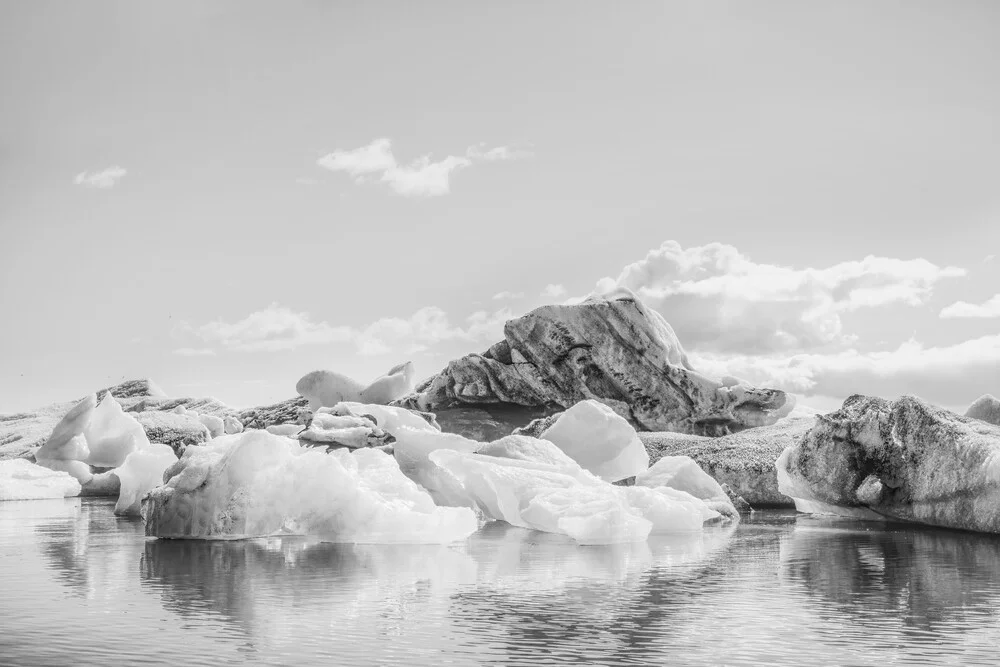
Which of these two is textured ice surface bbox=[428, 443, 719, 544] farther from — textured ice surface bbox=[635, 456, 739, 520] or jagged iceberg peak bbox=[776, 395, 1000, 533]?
jagged iceberg peak bbox=[776, 395, 1000, 533]

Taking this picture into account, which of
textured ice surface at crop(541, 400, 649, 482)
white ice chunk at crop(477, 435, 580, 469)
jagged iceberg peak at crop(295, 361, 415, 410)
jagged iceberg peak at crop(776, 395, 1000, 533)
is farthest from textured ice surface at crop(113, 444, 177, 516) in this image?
jagged iceberg peak at crop(295, 361, 415, 410)

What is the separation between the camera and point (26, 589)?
6266mm

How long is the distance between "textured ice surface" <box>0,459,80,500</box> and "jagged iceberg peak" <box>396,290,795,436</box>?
835cm

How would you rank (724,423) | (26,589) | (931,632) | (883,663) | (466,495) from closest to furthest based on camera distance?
(883,663) → (931,632) → (26,589) → (466,495) → (724,423)

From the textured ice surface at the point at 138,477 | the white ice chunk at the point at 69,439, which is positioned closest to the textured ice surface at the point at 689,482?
the textured ice surface at the point at 138,477

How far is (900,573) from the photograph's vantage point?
7.29 metres

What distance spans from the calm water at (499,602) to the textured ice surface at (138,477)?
3.51m

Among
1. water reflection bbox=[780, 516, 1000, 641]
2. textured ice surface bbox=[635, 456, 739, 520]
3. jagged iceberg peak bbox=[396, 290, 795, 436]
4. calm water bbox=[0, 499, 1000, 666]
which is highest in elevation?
jagged iceberg peak bbox=[396, 290, 795, 436]

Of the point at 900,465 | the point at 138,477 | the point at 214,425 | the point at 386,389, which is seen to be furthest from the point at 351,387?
the point at 900,465

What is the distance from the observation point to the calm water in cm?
454

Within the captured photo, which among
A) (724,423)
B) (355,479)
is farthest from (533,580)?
(724,423)

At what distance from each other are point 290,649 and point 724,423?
16226 mm

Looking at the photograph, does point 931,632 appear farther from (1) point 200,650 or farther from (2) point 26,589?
(2) point 26,589

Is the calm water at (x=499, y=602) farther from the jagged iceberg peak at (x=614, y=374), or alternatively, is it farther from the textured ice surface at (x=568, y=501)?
the jagged iceberg peak at (x=614, y=374)
